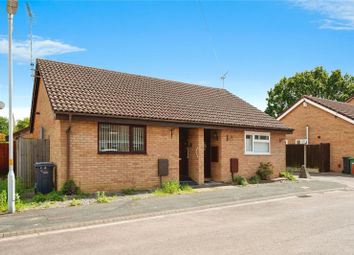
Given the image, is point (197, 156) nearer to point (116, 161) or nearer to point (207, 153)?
point (207, 153)

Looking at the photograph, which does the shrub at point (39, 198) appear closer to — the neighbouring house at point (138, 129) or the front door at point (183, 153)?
the neighbouring house at point (138, 129)

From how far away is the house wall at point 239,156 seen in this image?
16.3 m

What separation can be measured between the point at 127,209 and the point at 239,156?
28.1 ft

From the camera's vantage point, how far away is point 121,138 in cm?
1335

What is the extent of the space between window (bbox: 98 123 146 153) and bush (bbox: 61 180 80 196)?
63.7 inches

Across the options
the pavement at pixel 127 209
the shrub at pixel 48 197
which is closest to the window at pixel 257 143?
the pavement at pixel 127 209

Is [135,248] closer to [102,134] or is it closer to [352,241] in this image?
[352,241]

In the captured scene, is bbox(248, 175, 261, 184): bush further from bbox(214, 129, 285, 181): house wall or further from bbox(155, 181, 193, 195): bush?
bbox(155, 181, 193, 195): bush

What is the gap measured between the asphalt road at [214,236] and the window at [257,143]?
7.72 meters

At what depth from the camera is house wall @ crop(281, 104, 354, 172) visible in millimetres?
24016

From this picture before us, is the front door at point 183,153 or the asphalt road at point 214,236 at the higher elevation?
the front door at point 183,153

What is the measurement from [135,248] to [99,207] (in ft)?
13.1

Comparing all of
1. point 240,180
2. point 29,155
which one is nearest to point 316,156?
point 240,180

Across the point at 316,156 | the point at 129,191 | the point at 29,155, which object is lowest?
the point at 129,191
